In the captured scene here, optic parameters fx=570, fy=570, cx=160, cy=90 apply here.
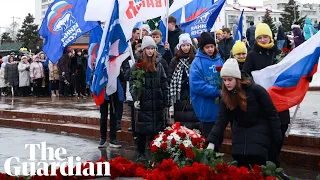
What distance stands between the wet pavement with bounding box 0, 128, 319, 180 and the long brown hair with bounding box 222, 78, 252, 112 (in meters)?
1.80

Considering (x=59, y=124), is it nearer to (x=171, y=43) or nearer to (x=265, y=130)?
(x=171, y=43)

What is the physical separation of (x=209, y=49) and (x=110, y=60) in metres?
2.79

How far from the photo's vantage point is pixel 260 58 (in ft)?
24.3

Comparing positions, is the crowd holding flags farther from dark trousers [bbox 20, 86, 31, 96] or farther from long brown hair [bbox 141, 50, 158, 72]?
dark trousers [bbox 20, 86, 31, 96]

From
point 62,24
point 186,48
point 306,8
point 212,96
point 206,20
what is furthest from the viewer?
point 306,8

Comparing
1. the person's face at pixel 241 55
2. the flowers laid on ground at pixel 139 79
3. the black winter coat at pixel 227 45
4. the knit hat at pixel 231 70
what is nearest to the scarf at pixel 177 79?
the flowers laid on ground at pixel 139 79

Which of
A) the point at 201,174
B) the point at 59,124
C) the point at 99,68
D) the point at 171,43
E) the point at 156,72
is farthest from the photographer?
the point at 59,124

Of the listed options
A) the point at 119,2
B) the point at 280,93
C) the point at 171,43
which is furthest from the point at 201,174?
the point at 171,43

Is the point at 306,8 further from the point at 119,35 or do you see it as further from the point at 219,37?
the point at 119,35

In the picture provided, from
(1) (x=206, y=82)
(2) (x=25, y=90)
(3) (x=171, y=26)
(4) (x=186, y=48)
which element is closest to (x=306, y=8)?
(2) (x=25, y=90)

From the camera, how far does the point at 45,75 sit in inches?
883

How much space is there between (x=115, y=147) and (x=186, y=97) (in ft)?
7.42

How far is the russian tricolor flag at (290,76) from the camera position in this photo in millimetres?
7152

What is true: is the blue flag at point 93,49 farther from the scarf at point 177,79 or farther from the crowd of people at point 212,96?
the scarf at point 177,79
